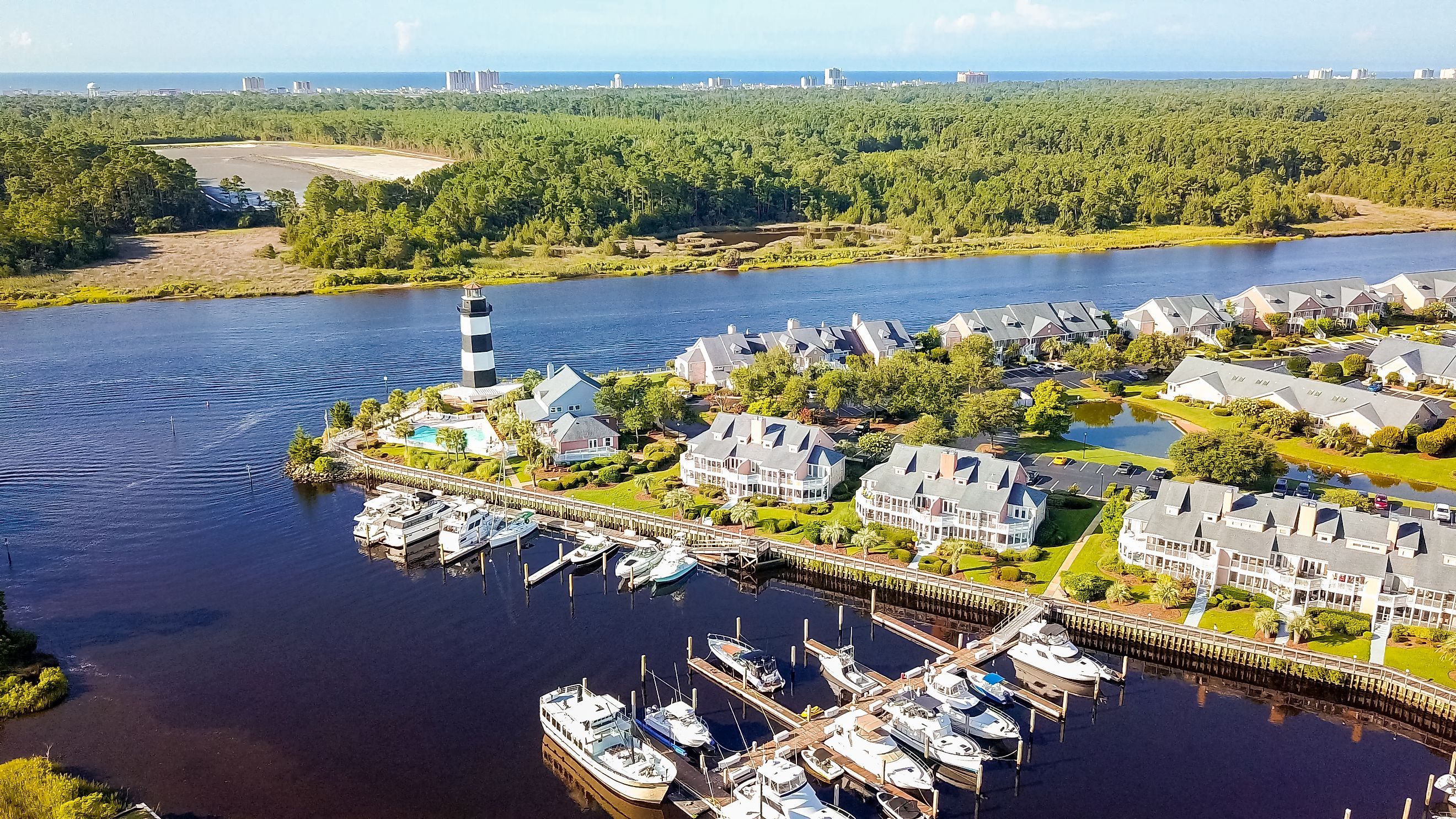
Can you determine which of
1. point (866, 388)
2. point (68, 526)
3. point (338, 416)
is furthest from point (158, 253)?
point (866, 388)

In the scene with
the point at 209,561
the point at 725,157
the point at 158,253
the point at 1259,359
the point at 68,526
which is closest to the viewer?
the point at 209,561

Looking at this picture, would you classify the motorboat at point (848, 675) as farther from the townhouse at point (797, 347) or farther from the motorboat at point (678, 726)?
the townhouse at point (797, 347)

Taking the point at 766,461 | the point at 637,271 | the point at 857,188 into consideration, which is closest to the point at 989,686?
the point at 766,461

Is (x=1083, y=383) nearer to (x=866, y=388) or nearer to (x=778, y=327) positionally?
(x=866, y=388)

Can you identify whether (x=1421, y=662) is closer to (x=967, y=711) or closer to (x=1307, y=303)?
(x=967, y=711)

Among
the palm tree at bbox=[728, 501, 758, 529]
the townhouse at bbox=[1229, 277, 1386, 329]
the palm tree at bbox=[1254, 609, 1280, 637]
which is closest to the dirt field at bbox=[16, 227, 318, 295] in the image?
the palm tree at bbox=[728, 501, 758, 529]

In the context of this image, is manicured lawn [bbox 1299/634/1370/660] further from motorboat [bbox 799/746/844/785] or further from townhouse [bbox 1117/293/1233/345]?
townhouse [bbox 1117/293/1233/345]
